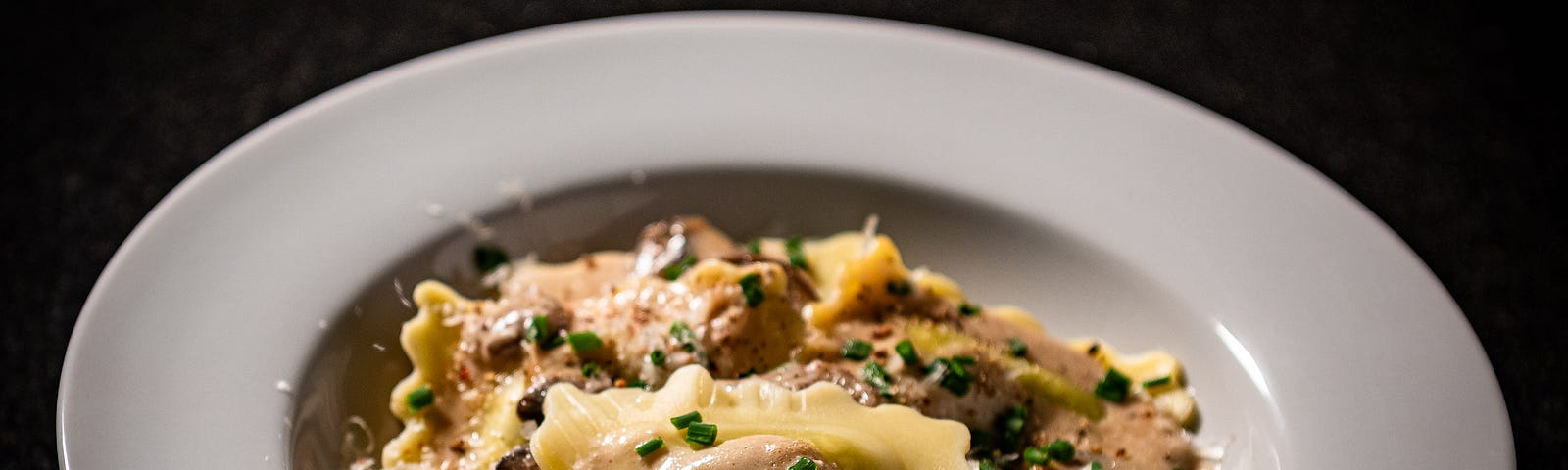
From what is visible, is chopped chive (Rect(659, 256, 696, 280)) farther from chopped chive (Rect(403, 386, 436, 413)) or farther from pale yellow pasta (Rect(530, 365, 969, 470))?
chopped chive (Rect(403, 386, 436, 413))

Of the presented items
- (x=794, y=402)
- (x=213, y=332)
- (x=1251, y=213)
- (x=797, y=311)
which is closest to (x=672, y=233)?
(x=797, y=311)

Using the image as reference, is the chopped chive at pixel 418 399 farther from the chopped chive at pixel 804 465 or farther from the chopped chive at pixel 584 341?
the chopped chive at pixel 804 465

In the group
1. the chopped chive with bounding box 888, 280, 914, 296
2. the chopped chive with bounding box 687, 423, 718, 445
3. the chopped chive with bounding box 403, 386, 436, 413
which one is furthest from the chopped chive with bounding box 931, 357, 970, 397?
the chopped chive with bounding box 403, 386, 436, 413

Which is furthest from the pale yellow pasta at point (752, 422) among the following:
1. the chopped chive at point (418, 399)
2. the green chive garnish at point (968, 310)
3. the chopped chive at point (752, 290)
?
the green chive garnish at point (968, 310)

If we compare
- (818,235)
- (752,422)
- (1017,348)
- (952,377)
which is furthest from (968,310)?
(752,422)

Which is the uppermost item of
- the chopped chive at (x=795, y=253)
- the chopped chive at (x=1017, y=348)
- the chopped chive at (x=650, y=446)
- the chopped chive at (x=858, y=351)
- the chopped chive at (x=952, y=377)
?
the chopped chive at (x=1017, y=348)

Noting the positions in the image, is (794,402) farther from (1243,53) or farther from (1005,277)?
(1243,53)
